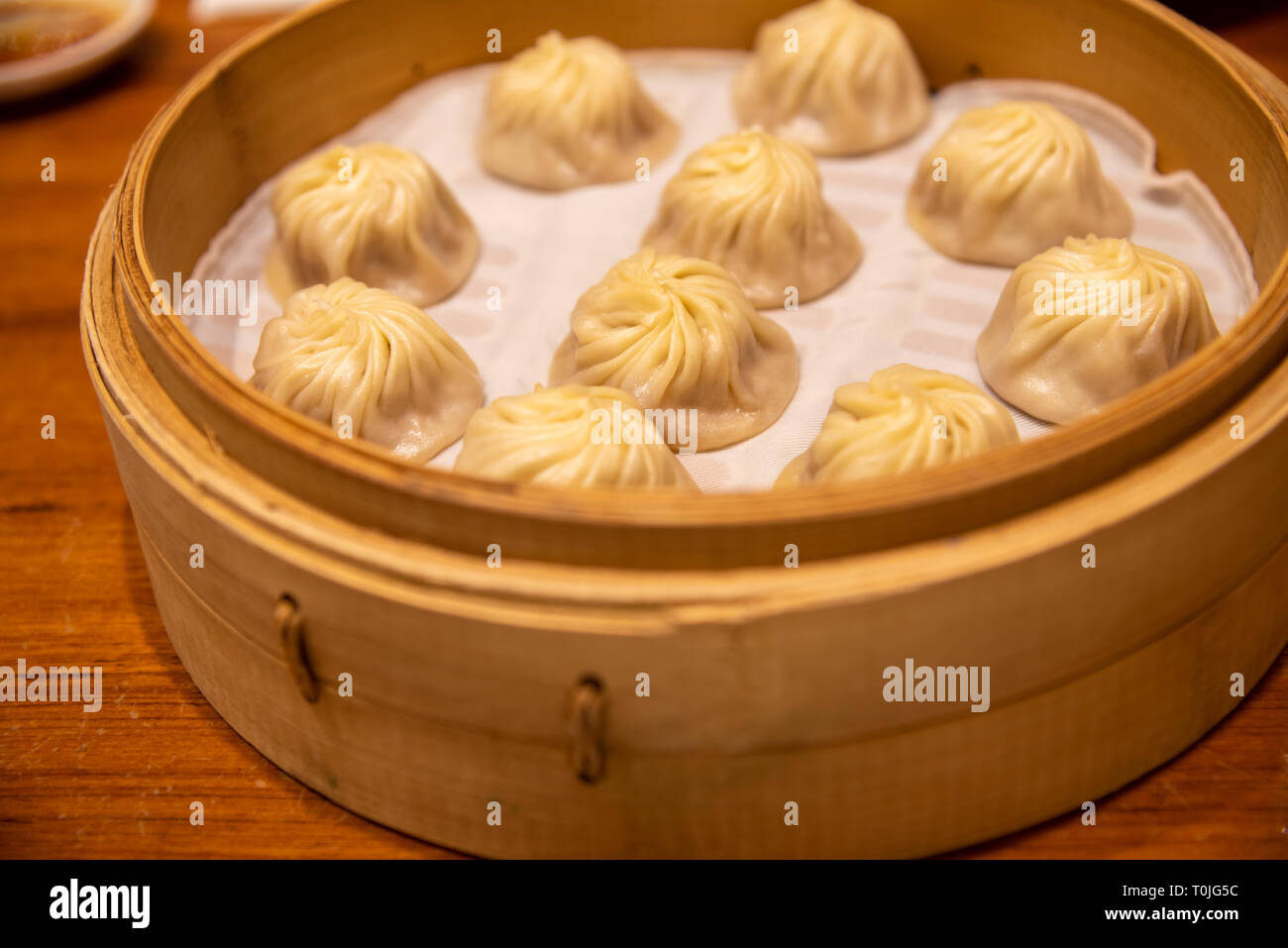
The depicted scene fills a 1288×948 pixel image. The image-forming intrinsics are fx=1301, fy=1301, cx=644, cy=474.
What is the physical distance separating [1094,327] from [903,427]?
0.40 m

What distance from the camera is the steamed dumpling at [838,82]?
7.73ft

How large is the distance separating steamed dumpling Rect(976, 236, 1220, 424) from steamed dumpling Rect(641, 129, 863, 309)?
1.14 feet

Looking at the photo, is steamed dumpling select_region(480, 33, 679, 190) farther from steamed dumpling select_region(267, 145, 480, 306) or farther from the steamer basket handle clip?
the steamer basket handle clip

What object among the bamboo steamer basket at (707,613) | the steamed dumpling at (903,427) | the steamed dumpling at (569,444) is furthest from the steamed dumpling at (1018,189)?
the steamed dumpling at (569,444)

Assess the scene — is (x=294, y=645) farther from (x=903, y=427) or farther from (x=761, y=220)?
(x=761, y=220)

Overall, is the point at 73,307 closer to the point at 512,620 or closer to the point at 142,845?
the point at 142,845

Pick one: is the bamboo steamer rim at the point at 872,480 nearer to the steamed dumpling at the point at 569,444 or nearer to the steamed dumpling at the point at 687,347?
the steamed dumpling at the point at 569,444

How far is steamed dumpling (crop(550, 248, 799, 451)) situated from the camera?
183cm

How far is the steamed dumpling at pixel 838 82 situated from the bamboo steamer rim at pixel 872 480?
100 cm

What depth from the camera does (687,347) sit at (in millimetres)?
1831

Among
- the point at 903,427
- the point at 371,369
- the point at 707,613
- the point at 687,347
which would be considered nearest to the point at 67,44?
the point at 371,369

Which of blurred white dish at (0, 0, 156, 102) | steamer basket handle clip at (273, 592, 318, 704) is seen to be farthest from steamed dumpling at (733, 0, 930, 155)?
blurred white dish at (0, 0, 156, 102)

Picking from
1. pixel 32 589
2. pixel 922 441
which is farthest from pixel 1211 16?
pixel 32 589

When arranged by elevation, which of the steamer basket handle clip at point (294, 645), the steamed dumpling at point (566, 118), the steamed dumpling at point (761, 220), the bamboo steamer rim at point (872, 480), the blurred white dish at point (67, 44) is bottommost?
the steamer basket handle clip at point (294, 645)
